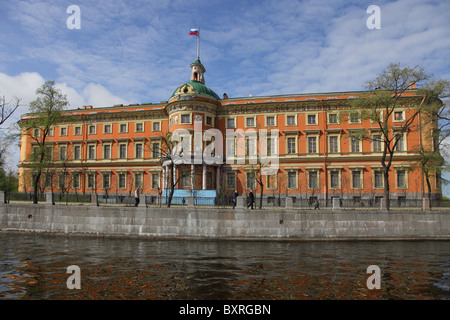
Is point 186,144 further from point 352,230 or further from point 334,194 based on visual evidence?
point 352,230

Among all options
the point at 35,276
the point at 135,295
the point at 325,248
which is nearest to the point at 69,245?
the point at 35,276

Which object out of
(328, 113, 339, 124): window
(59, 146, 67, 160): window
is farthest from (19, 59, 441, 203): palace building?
(59, 146, 67, 160): window

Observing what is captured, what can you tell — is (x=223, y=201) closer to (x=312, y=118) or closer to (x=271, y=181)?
(x=271, y=181)

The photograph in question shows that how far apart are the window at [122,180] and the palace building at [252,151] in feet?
0.50

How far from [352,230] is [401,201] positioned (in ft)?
22.9

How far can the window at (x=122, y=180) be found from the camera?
144 ft

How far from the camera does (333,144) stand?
128ft

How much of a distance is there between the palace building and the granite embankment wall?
12.7 metres

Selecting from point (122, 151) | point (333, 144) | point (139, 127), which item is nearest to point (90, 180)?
point (122, 151)

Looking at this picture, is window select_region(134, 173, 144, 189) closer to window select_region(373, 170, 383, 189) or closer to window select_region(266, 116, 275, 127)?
window select_region(266, 116, 275, 127)

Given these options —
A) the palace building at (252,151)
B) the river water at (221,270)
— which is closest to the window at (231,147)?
the palace building at (252,151)

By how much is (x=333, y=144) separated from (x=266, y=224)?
68.8 ft

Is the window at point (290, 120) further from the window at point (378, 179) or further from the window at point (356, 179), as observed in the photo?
the window at point (378, 179)

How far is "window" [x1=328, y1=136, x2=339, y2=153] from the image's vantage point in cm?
3878
